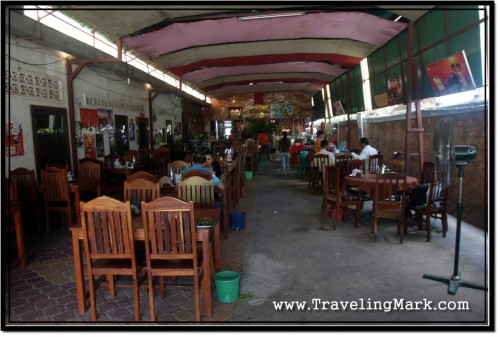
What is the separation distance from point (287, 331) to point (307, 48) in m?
7.56

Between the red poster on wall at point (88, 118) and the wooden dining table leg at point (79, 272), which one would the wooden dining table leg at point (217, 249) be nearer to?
the wooden dining table leg at point (79, 272)

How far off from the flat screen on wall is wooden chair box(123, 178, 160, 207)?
4.46 meters

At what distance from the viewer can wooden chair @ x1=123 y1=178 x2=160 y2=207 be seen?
161 inches

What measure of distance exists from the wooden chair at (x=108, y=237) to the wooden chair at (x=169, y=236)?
135 millimetres

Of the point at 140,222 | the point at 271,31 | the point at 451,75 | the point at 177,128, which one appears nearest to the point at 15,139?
the point at 140,222

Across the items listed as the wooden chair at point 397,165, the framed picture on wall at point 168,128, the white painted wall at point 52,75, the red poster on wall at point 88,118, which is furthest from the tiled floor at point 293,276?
the framed picture on wall at point 168,128

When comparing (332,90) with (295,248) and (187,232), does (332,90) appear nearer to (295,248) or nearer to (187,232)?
(295,248)

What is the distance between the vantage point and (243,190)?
8391mm

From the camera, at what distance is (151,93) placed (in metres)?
12.7

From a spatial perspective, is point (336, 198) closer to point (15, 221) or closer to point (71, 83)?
point (15, 221)

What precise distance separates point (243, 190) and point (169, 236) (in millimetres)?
5427

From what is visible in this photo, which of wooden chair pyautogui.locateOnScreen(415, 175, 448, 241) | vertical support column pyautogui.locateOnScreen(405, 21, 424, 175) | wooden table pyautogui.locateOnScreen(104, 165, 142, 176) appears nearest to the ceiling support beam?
wooden table pyautogui.locateOnScreen(104, 165, 142, 176)

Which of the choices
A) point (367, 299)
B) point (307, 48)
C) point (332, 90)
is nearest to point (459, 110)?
point (367, 299)

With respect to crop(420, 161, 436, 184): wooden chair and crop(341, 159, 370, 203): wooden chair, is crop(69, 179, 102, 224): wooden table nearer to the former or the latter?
crop(341, 159, 370, 203): wooden chair
